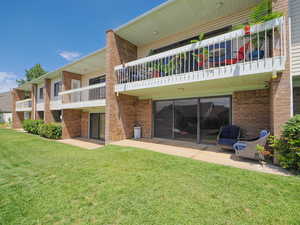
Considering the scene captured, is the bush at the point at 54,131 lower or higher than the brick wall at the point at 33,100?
lower

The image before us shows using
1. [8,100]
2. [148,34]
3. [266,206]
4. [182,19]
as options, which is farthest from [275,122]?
[8,100]

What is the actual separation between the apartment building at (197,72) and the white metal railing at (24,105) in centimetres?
1018

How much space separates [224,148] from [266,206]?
355cm

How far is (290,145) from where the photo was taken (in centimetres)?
356

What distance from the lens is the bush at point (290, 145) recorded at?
11.3 feet

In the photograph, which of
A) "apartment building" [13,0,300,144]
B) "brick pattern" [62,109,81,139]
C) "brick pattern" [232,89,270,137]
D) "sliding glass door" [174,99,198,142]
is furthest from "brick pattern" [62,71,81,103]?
"brick pattern" [232,89,270,137]

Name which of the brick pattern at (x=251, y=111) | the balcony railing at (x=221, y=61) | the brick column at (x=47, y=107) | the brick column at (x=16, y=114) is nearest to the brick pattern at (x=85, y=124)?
the brick column at (x=47, y=107)

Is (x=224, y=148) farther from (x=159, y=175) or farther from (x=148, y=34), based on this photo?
(x=148, y=34)

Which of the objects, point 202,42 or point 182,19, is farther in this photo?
point 182,19

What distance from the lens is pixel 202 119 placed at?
682cm

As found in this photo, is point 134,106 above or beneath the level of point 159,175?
above

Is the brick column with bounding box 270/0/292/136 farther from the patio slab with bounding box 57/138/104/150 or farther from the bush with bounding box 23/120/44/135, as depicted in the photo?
the bush with bounding box 23/120/44/135

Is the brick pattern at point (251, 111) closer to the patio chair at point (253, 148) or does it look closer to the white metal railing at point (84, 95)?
the patio chair at point (253, 148)

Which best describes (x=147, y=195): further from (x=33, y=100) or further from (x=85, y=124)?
(x=33, y=100)
